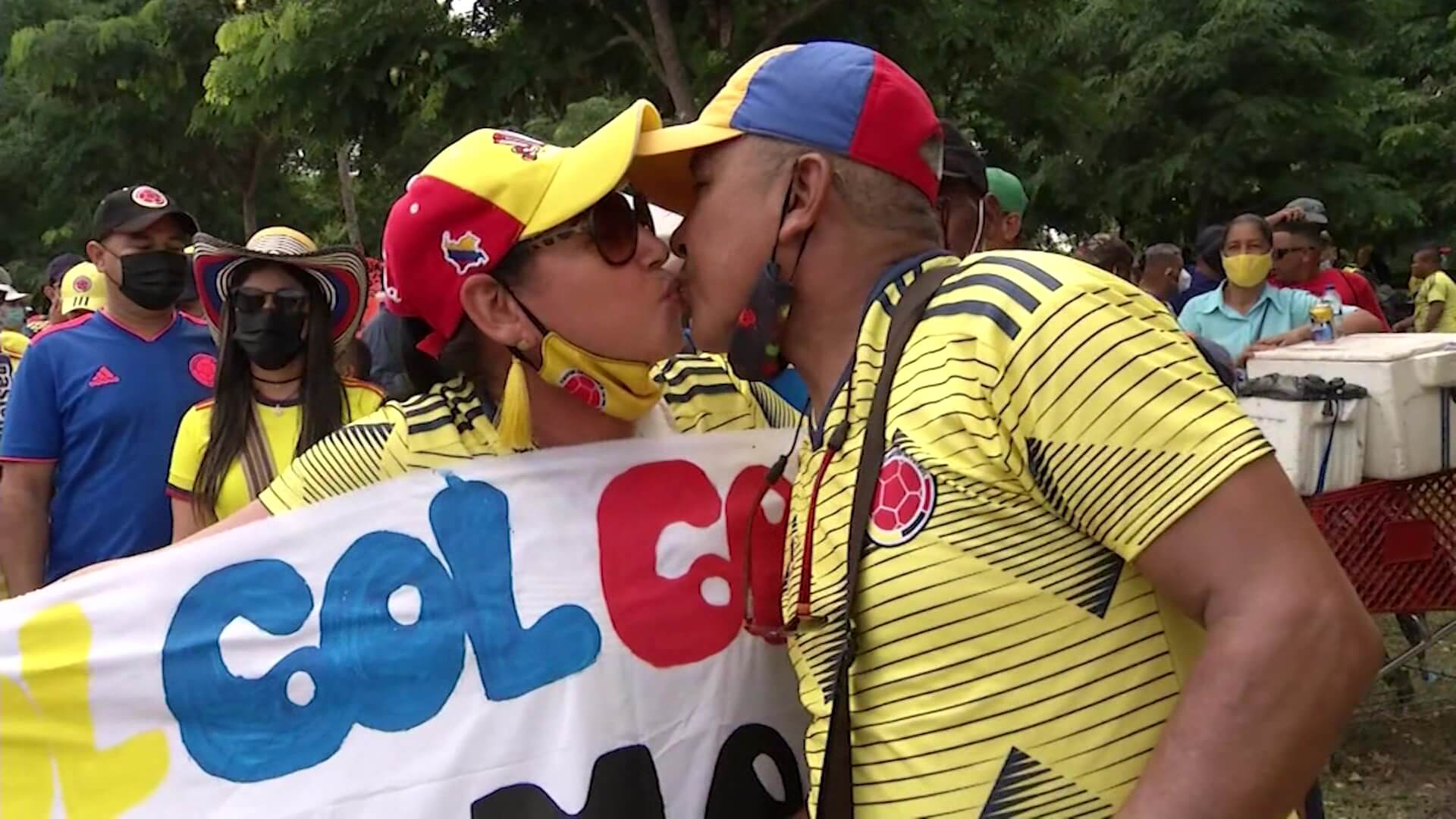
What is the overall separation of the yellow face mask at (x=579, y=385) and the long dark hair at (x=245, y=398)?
167 cm

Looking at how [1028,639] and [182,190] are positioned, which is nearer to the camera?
[1028,639]

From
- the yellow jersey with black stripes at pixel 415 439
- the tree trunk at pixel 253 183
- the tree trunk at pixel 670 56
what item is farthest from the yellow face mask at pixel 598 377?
the tree trunk at pixel 253 183

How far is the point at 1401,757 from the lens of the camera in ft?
17.2

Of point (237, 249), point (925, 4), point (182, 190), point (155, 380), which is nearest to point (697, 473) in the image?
point (237, 249)

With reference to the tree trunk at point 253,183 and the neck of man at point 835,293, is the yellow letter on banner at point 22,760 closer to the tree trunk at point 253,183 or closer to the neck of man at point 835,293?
the neck of man at point 835,293

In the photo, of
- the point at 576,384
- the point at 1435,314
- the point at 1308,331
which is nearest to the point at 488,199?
the point at 576,384

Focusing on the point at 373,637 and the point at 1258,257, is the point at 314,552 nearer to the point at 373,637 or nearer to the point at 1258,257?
the point at 373,637

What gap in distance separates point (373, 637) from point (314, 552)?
168 millimetres

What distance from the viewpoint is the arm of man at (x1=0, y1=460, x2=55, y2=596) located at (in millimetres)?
3941

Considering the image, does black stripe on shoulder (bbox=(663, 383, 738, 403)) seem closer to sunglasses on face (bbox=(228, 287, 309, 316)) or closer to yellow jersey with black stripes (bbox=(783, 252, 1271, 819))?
yellow jersey with black stripes (bbox=(783, 252, 1271, 819))

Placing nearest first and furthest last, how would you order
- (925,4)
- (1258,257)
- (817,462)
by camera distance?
(817,462) < (1258,257) < (925,4)

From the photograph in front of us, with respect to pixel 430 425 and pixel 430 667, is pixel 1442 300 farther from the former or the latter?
pixel 430 667

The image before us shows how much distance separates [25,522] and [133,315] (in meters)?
0.72

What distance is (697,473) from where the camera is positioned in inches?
87.0
